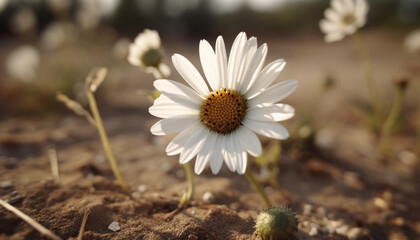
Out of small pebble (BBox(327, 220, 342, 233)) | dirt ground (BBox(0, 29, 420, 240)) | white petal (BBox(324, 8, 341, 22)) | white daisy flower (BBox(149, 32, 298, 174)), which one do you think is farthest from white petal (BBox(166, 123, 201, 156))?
white petal (BBox(324, 8, 341, 22))

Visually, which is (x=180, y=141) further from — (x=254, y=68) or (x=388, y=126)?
(x=388, y=126)

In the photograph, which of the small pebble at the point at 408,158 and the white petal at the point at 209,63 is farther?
the small pebble at the point at 408,158

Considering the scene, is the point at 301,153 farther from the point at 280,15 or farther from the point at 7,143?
the point at 280,15

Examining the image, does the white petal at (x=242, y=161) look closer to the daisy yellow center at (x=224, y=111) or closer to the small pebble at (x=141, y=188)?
the daisy yellow center at (x=224, y=111)

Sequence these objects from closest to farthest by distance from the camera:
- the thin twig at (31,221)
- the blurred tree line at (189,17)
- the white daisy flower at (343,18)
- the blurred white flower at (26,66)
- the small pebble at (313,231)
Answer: the thin twig at (31,221), the small pebble at (313,231), the white daisy flower at (343,18), the blurred white flower at (26,66), the blurred tree line at (189,17)

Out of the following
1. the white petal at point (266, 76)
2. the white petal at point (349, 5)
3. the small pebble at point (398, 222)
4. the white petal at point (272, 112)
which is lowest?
the small pebble at point (398, 222)

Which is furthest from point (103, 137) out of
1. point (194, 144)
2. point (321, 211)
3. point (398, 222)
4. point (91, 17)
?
point (91, 17)

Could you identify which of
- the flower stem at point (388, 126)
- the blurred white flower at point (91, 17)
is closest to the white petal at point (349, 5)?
the flower stem at point (388, 126)
